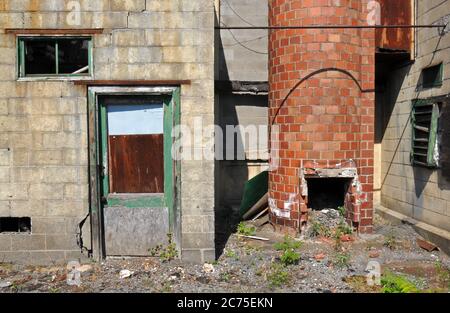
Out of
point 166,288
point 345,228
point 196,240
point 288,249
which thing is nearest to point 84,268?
point 166,288

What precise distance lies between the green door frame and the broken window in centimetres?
421

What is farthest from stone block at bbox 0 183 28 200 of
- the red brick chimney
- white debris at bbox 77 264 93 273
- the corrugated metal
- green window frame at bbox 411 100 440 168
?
the corrugated metal

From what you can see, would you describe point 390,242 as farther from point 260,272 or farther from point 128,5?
point 128,5

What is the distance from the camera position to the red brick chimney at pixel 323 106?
6.23 m

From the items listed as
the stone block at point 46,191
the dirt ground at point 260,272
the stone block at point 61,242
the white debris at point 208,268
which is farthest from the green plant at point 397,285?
the stone block at point 46,191

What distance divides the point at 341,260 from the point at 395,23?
4.52 meters

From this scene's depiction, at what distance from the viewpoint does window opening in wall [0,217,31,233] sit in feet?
17.6

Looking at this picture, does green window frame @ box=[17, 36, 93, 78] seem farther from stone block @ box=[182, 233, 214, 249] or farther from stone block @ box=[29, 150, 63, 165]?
stone block @ box=[182, 233, 214, 249]

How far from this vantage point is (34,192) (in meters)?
5.25

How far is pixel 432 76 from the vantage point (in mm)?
6461

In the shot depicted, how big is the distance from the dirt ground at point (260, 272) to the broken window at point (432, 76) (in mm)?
2659

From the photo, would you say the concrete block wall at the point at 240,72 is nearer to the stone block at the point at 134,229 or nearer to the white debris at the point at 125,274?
the stone block at the point at 134,229

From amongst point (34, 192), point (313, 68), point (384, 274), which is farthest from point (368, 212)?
point (34, 192)

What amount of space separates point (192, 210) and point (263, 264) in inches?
48.8
